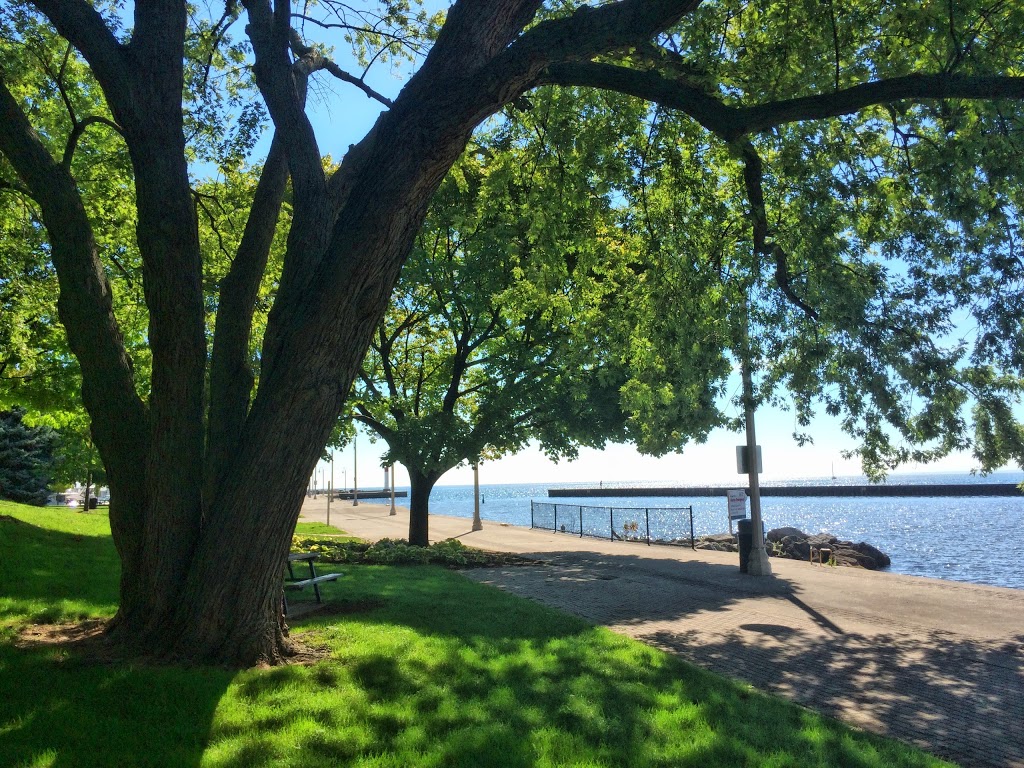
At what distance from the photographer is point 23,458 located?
109 ft

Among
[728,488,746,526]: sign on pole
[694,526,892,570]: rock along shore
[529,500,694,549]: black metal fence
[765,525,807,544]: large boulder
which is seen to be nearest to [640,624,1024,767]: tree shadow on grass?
[728,488,746,526]: sign on pole

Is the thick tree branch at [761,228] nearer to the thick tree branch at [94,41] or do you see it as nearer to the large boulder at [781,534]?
the thick tree branch at [94,41]

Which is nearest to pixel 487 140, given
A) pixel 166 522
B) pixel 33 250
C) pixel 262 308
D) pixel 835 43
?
pixel 835 43

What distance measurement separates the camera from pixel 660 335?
11.3 m

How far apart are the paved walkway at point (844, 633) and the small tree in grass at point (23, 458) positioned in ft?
91.8

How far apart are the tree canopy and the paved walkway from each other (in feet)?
8.02

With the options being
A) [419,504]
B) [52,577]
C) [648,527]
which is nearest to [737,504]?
[648,527]

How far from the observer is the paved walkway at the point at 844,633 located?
5.38 meters

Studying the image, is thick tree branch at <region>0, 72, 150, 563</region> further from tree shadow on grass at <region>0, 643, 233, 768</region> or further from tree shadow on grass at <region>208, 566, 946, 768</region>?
tree shadow on grass at <region>208, 566, 946, 768</region>

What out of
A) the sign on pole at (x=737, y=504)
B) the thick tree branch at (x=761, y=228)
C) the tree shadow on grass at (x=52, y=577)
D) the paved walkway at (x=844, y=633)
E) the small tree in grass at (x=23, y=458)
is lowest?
the paved walkway at (x=844, y=633)

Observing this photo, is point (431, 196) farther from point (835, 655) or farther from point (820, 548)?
point (820, 548)

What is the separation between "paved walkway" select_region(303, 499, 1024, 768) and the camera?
5.38 metres

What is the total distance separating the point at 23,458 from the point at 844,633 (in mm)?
37137

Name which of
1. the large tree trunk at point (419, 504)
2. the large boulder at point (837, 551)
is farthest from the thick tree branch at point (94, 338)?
the large boulder at point (837, 551)
